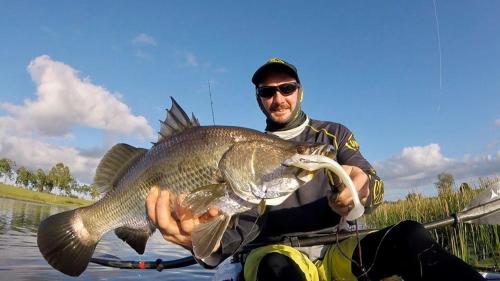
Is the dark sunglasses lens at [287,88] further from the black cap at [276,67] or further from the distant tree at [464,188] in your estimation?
the distant tree at [464,188]

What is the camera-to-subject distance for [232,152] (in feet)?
9.41

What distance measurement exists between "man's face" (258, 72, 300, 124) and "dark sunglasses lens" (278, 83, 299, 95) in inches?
2.0

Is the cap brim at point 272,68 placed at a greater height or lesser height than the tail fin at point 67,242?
greater

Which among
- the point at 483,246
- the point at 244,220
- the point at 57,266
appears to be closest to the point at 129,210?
the point at 57,266

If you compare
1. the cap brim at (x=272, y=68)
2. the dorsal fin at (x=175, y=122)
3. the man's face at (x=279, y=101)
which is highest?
the cap brim at (x=272, y=68)

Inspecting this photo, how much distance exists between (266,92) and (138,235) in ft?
6.91

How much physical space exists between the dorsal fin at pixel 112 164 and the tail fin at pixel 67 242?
0.34 m

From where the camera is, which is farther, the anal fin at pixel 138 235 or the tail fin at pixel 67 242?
the tail fin at pixel 67 242

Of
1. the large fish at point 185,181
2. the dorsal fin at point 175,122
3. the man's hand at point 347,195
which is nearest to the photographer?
the large fish at point 185,181

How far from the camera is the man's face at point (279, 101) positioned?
462cm

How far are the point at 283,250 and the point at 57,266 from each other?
1.94 m

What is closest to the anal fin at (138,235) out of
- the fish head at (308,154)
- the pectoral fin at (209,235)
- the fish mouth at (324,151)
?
the pectoral fin at (209,235)

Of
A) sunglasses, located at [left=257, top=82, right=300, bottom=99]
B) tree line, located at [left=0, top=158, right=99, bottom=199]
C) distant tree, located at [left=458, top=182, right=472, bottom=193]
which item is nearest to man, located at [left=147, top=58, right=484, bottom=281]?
sunglasses, located at [left=257, top=82, right=300, bottom=99]

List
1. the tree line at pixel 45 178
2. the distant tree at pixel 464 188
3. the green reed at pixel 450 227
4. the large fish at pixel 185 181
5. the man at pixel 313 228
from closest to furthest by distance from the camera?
1. the large fish at pixel 185 181
2. the man at pixel 313 228
3. the green reed at pixel 450 227
4. the distant tree at pixel 464 188
5. the tree line at pixel 45 178
